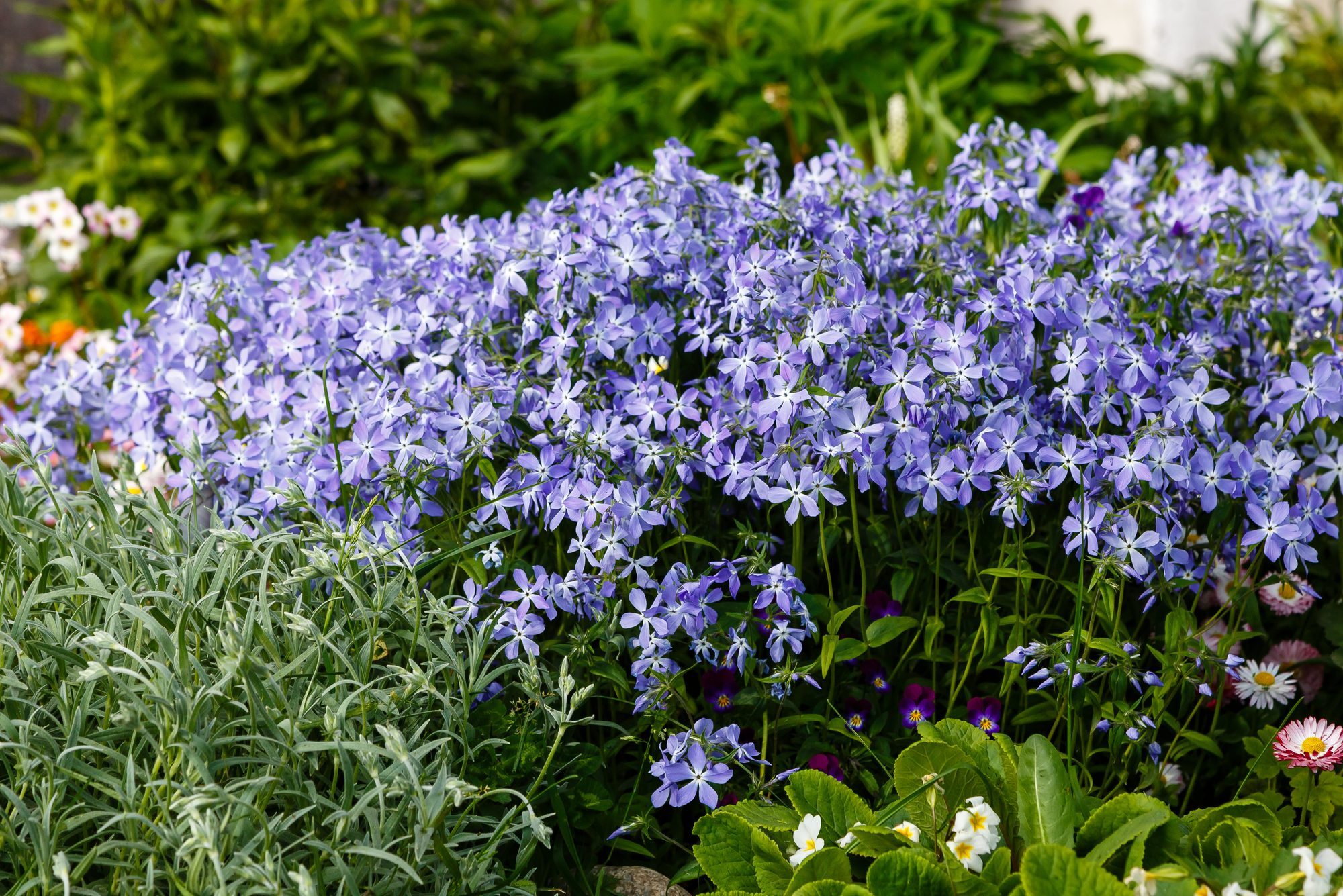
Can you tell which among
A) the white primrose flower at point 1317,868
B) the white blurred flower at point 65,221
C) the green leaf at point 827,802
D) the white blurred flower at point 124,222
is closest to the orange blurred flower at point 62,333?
the white blurred flower at point 65,221

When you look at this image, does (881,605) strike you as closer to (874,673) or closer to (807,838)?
(874,673)

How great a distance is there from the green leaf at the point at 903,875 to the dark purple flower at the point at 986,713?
50 centimetres

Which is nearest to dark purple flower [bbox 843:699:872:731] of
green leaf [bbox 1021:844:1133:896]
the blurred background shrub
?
green leaf [bbox 1021:844:1133:896]

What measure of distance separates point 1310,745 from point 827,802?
0.76m

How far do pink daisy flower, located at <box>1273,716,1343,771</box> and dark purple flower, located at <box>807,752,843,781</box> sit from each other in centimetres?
66

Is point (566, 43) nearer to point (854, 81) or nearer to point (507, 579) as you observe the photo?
point (854, 81)

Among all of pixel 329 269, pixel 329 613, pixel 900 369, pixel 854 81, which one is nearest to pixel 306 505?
pixel 329 613

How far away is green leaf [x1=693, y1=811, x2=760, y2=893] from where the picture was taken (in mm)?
1556

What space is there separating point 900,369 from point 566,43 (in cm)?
334

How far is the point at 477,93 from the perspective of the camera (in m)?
4.48

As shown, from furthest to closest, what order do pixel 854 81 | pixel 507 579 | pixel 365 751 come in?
pixel 854 81 → pixel 507 579 → pixel 365 751

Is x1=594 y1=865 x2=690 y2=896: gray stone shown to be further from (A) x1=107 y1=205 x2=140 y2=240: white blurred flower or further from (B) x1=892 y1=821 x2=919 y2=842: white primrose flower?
(A) x1=107 y1=205 x2=140 y2=240: white blurred flower

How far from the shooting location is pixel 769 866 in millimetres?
1551

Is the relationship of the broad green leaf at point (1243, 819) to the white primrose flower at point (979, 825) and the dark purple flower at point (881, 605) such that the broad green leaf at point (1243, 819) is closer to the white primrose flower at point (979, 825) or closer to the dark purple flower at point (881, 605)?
the white primrose flower at point (979, 825)
